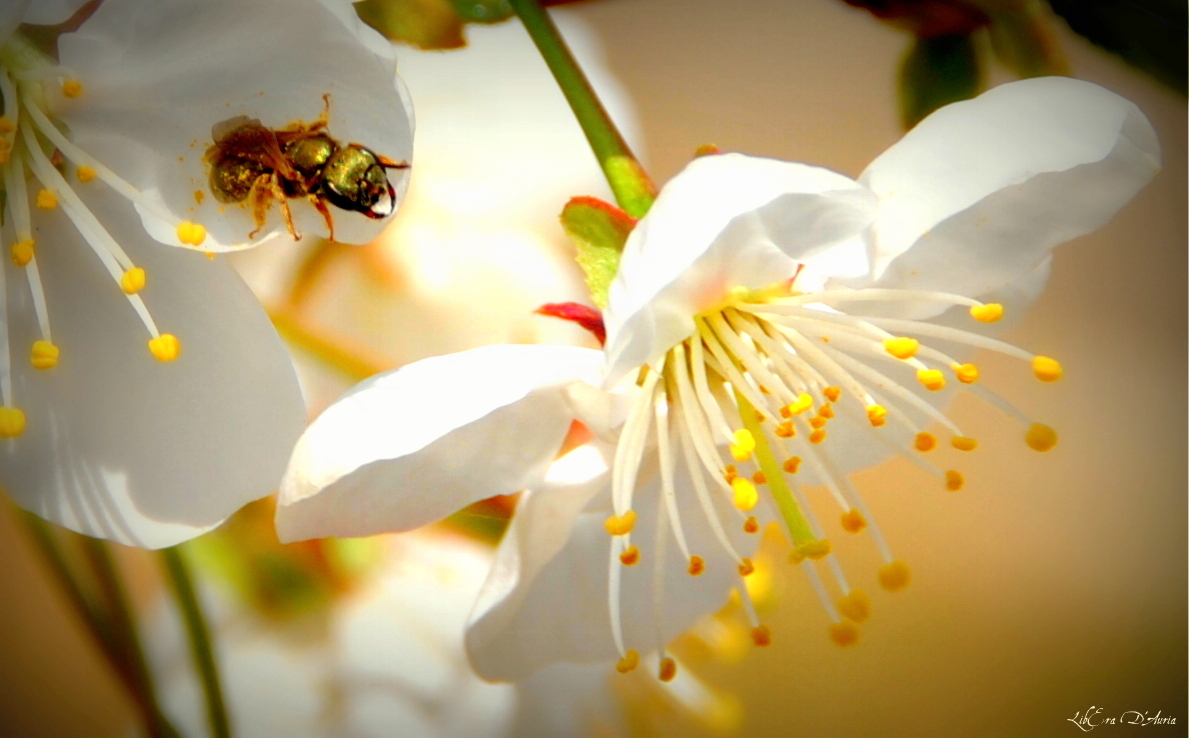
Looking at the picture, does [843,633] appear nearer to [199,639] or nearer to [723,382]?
[723,382]

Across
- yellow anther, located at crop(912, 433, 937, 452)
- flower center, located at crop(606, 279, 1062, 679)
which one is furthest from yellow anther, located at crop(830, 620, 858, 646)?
yellow anther, located at crop(912, 433, 937, 452)

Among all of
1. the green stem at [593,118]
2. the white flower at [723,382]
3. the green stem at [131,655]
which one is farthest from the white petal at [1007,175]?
the green stem at [131,655]

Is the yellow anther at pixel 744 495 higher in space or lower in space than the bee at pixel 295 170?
lower

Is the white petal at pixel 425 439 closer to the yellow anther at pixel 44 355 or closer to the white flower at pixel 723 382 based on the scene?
the white flower at pixel 723 382

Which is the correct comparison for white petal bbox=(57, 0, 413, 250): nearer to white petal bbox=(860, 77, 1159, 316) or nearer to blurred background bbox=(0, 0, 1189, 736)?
blurred background bbox=(0, 0, 1189, 736)

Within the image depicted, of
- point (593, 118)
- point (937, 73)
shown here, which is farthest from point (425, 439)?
point (937, 73)

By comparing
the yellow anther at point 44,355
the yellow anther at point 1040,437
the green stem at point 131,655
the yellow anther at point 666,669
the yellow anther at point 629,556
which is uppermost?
the yellow anther at point 1040,437
